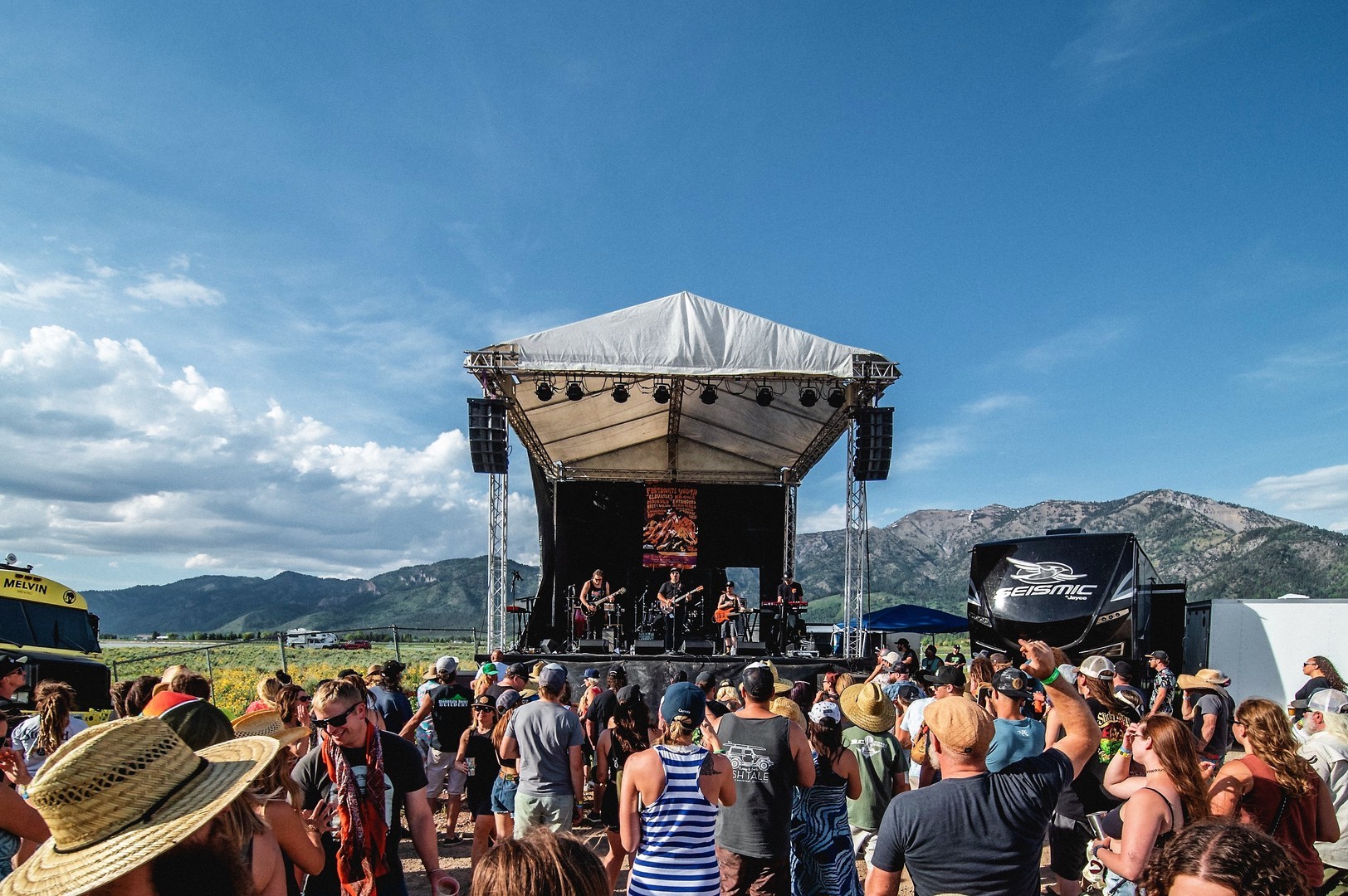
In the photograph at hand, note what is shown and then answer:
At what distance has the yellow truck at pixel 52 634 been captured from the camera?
947cm

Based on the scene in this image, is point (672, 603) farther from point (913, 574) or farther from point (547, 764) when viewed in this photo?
point (913, 574)

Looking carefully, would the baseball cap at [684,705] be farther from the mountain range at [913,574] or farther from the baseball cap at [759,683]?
the mountain range at [913,574]

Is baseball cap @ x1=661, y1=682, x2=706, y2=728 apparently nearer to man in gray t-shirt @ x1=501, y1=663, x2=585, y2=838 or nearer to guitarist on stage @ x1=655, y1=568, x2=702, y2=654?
man in gray t-shirt @ x1=501, y1=663, x2=585, y2=838

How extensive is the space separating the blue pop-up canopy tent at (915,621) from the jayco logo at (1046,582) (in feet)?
19.5

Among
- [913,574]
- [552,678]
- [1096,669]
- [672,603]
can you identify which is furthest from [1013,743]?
[913,574]

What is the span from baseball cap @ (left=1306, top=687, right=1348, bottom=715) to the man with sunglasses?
408cm

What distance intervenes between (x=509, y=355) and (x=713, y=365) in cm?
298

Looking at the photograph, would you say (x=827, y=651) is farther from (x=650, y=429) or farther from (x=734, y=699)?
(x=734, y=699)

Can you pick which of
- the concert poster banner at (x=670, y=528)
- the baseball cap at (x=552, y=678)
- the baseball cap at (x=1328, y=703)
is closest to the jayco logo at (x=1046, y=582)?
the concert poster banner at (x=670, y=528)

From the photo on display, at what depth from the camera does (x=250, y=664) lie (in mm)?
23938

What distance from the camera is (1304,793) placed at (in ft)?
9.12

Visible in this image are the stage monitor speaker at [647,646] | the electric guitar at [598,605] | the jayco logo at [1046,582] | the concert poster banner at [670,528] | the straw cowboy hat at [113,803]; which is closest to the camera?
the straw cowboy hat at [113,803]

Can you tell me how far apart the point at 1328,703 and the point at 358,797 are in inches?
173

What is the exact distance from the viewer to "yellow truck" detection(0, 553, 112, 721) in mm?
9469
